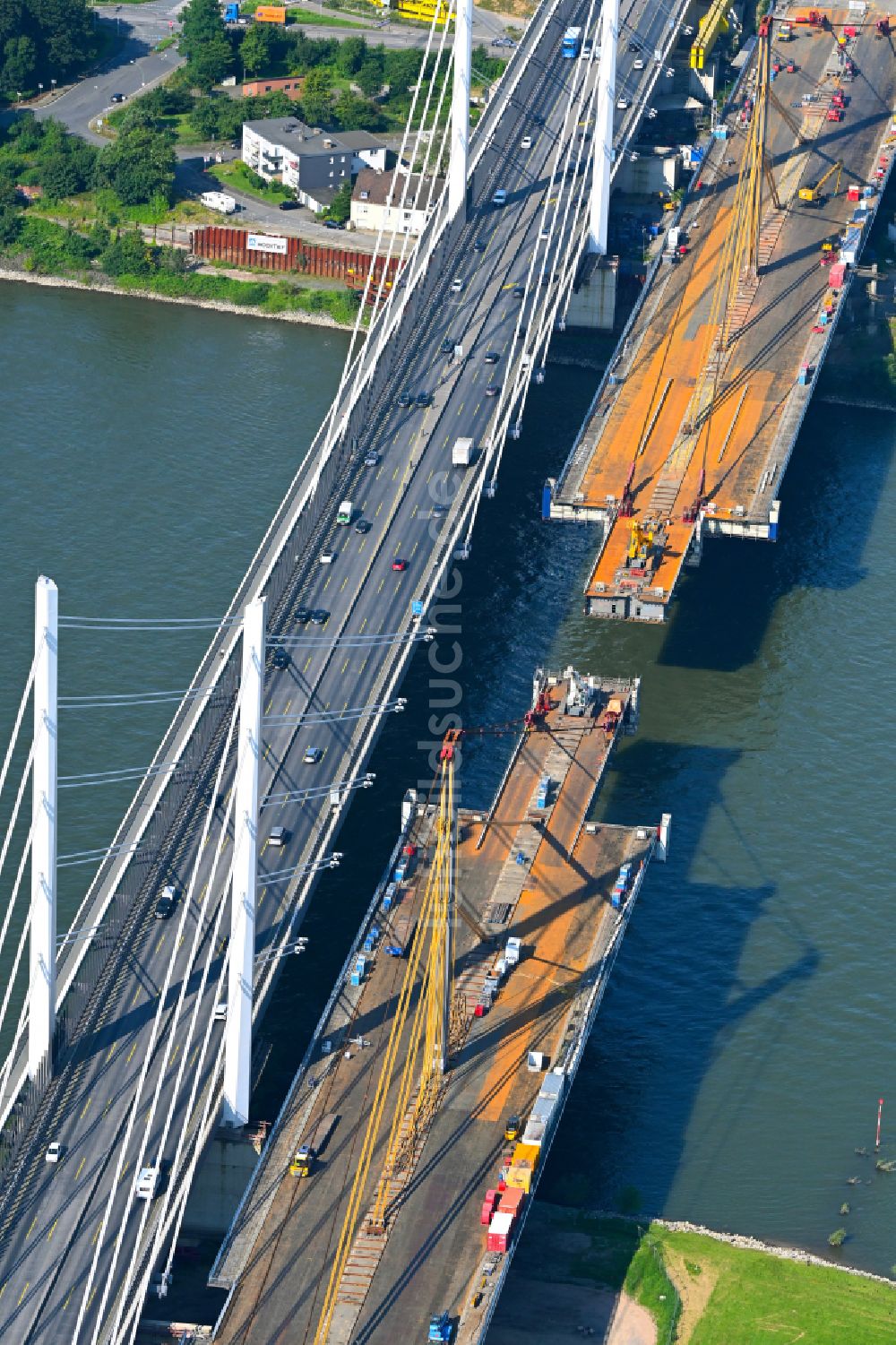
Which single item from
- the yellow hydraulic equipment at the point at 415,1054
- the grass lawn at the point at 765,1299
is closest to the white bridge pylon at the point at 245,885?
the yellow hydraulic equipment at the point at 415,1054

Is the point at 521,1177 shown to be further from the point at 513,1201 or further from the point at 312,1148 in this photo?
the point at 312,1148

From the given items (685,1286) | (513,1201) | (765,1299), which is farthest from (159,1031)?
(765,1299)

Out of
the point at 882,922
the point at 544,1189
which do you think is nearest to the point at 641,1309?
the point at 544,1189

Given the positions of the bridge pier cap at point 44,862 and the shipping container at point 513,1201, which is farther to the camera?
the shipping container at point 513,1201

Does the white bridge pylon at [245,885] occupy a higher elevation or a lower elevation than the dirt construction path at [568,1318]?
higher

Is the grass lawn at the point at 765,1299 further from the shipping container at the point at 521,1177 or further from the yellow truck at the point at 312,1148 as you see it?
the yellow truck at the point at 312,1148

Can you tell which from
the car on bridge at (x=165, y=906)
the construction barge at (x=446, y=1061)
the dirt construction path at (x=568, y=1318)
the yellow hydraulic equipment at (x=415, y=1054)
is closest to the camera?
the construction barge at (x=446, y=1061)

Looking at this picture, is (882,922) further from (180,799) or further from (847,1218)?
(180,799)
